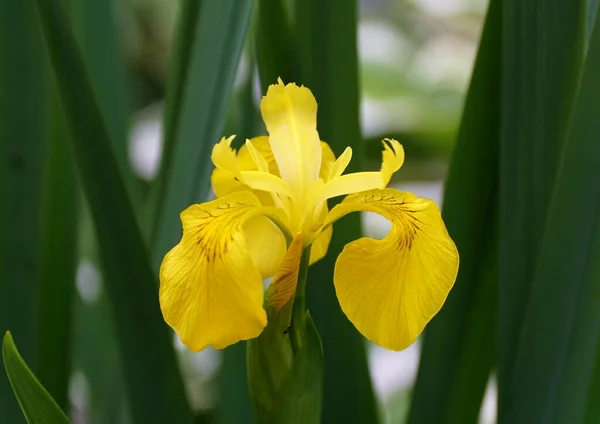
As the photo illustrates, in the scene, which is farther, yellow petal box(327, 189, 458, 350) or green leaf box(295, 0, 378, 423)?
green leaf box(295, 0, 378, 423)

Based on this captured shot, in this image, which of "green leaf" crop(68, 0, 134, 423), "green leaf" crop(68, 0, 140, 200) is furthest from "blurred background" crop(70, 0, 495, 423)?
"green leaf" crop(68, 0, 140, 200)

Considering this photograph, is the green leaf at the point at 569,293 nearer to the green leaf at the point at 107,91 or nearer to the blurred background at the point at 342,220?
the blurred background at the point at 342,220

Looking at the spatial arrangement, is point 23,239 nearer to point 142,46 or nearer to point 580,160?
point 580,160

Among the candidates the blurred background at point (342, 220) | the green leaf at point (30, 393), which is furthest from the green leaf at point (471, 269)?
the green leaf at point (30, 393)

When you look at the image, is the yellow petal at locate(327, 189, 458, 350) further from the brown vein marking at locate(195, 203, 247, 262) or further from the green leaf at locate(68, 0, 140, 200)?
the green leaf at locate(68, 0, 140, 200)

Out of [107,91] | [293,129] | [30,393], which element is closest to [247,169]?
[293,129]

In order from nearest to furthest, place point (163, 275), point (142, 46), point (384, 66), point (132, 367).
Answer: point (163, 275) < point (132, 367) < point (384, 66) < point (142, 46)

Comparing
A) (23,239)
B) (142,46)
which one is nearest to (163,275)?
(23,239)
